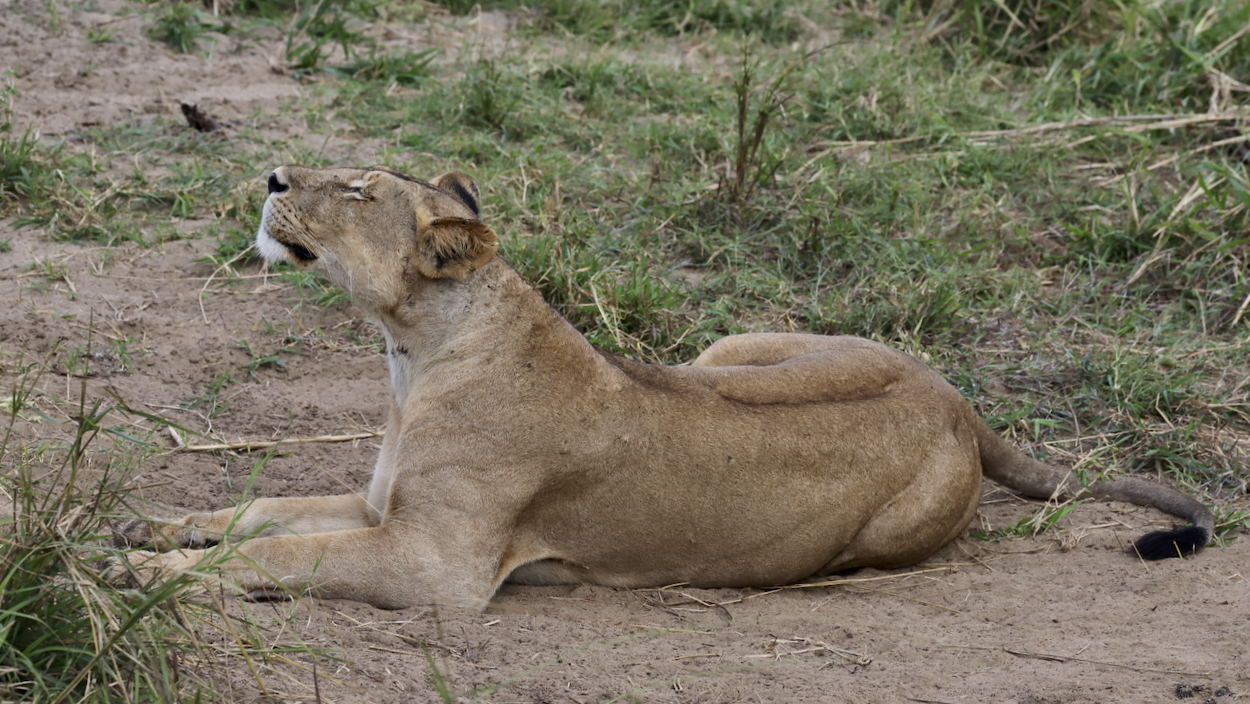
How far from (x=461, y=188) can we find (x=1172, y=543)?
2.91 meters

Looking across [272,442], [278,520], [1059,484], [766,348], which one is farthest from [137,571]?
[1059,484]

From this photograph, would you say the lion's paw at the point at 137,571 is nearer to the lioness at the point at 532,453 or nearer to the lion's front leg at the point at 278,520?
the lioness at the point at 532,453

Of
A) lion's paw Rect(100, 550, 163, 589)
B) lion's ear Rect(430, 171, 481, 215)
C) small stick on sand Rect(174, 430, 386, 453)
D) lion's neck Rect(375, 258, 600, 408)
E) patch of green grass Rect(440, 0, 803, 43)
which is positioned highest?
lion's ear Rect(430, 171, 481, 215)

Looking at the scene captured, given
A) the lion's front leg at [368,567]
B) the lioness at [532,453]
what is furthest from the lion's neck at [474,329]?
the lion's front leg at [368,567]

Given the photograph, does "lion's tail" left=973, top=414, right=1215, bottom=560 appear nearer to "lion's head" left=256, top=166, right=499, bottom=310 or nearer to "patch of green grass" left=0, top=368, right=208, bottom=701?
"lion's head" left=256, top=166, right=499, bottom=310

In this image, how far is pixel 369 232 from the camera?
4398mm

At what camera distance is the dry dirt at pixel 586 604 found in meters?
3.68

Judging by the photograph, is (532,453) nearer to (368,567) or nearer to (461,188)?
(368,567)

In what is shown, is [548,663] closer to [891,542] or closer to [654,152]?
[891,542]

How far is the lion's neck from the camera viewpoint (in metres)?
4.37

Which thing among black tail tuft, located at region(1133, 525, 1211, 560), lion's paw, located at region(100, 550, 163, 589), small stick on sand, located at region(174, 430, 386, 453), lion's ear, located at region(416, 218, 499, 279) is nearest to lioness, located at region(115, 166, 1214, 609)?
lion's ear, located at region(416, 218, 499, 279)

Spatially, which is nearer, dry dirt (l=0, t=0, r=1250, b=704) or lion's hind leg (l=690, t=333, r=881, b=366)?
dry dirt (l=0, t=0, r=1250, b=704)

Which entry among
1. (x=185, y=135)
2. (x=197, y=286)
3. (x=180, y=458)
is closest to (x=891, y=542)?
(x=180, y=458)

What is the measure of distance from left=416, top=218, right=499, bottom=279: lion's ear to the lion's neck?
63 mm
